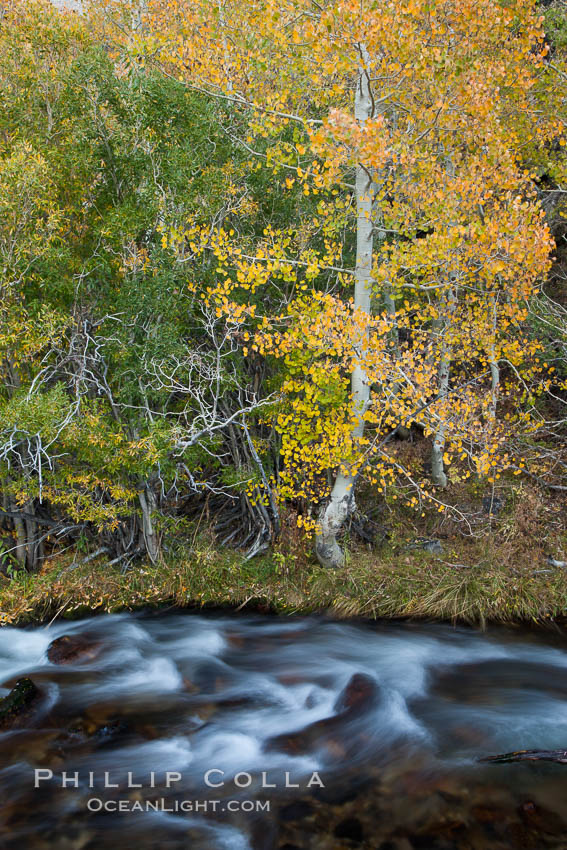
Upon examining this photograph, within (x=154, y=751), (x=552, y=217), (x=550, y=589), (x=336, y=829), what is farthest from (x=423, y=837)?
(x=552, y=217)

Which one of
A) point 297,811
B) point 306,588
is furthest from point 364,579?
point 297,811

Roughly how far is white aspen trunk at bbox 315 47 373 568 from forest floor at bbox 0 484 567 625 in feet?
1.32

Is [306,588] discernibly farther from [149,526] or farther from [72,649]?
[72,649]

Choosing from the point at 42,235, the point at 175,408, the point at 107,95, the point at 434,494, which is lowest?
the point at 434,494

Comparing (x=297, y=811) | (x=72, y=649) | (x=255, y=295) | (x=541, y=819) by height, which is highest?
(x=255, y=295)

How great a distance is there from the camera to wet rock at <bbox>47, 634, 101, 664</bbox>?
826 cm

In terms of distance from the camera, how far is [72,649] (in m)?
8.45

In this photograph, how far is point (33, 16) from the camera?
886 centimetres

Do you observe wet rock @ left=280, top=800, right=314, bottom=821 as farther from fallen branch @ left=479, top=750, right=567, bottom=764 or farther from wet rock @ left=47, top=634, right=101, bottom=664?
wet rock @ left=47, top=634, right=101, bottom=664

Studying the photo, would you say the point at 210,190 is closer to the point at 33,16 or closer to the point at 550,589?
the point at 33,16

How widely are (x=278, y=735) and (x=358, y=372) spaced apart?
15.8ft

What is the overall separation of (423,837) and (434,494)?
6721 mm

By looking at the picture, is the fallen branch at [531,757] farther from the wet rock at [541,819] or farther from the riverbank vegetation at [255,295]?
the riverbank vegetation at [255,295]

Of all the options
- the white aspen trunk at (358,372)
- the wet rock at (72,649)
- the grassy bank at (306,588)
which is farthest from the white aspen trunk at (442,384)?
the wet rock at (72,649)
